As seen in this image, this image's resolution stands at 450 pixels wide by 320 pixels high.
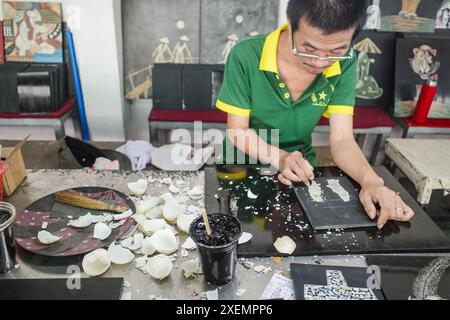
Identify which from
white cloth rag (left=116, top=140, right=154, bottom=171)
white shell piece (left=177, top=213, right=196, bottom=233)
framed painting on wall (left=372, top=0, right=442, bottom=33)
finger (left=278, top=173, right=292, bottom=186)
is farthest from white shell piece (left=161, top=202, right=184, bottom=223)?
framed painting on wall (left=372, top=0, right=442, bottom=33)

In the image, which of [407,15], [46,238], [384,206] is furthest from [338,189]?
[407,15]

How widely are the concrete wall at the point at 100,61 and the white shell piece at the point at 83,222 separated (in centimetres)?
242

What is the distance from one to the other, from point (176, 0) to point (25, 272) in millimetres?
2877

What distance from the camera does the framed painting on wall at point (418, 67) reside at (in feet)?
11.2

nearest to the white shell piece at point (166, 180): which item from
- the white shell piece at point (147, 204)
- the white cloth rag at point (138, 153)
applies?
the white shell piece at point (147, 204)

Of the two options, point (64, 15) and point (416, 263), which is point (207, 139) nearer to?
point (64, 15)

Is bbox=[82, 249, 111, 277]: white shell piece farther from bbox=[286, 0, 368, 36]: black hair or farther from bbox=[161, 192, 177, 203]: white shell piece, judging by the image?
bbox=[286, 0, 368, 36]: black hair

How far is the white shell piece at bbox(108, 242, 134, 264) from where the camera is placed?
45.1 inches

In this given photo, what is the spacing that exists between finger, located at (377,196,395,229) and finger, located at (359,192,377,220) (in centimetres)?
2

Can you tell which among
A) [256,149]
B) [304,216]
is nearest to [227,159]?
[256,149]

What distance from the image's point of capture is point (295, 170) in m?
1.52

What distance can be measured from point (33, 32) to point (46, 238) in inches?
112

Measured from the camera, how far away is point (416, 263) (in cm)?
116
